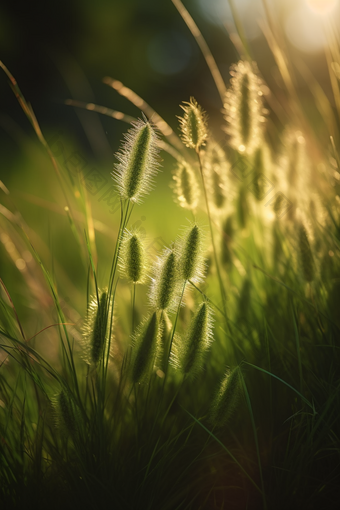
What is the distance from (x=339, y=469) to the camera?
0.83 meters

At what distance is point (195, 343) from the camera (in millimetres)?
746

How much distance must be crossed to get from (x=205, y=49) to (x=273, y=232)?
619 millimetres

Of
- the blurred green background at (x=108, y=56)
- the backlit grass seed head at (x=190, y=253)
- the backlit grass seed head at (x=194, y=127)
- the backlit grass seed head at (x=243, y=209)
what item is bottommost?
the backlit grass seed head at (x=190, y=253)

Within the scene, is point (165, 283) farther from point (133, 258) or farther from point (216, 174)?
point (216, 174)

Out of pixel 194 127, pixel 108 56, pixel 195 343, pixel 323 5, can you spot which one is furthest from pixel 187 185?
pixel 108 56

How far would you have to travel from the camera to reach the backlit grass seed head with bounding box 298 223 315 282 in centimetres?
92

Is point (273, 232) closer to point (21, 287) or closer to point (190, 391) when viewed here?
point (190, 391)

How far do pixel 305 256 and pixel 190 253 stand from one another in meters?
0.31

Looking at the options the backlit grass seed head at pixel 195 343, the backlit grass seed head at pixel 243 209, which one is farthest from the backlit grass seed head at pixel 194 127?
the backlit grass seed head at pixel 243 209

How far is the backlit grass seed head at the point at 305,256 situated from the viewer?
917 mm

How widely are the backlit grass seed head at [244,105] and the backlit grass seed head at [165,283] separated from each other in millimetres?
524

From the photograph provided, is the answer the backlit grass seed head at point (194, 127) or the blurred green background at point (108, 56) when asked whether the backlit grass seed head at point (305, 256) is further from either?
the blurred green background at point (108, 56)

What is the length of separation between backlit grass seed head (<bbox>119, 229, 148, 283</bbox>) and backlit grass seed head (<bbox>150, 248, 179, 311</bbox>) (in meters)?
0.04

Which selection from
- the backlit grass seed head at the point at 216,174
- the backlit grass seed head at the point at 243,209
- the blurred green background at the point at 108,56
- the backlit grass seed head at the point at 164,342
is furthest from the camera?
the blurred green background at the point at 108,56
